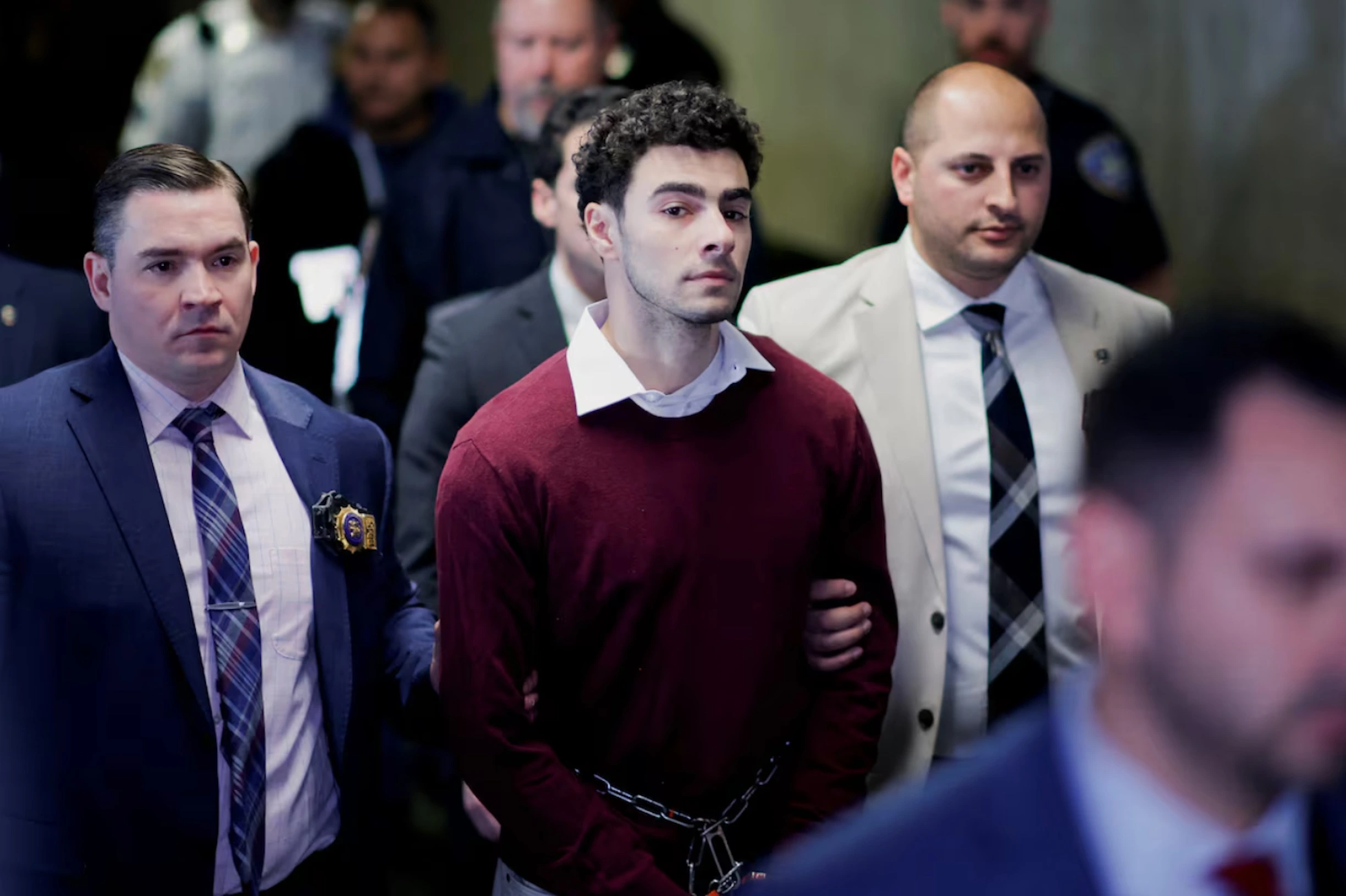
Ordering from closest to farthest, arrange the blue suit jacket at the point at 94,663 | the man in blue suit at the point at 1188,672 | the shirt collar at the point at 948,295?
the man in blue suit at the point at 1188,672
the blue suit jacket at the point at 94,663
the shirt collar at the point at 948,295

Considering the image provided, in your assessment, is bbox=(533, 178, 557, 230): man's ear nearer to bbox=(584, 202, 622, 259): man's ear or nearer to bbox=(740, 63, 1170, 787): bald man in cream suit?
bbox=(740, 63, 1170, 787): bald man in cream suit

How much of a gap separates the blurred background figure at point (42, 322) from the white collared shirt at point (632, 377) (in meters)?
0.77

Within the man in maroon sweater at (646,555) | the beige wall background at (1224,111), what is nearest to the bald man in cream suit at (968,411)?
the man in maroon sweater at (646,555)

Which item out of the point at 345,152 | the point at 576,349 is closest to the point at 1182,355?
the point at 576,349

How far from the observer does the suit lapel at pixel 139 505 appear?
1935 millimetres

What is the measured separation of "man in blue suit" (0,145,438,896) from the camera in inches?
75.0

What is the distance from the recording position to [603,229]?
2.17 meters

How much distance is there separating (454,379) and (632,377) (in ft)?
2.29

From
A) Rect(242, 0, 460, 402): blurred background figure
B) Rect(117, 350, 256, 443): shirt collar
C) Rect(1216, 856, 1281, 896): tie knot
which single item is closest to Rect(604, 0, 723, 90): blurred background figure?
Rect(242, 0, 460, 402): blurred background figure

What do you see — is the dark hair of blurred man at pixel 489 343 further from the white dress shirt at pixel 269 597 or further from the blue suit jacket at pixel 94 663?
the blue suit jacket at pixel 94 663

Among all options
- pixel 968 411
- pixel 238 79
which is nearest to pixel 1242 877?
pixel 968 411

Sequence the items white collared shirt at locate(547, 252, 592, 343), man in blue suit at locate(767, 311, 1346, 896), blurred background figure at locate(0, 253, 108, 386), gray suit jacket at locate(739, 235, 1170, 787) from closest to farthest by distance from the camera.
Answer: man in blue suit at locate(767, 311, 1346, 896) < blurred background figure at locate(0, 253, 108, 386) < gray suit jacket at locate(739, 235, 1170, 787) < white collared shirt at locate(547, 252, 592, 343)

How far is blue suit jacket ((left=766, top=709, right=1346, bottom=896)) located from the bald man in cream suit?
4.07ft

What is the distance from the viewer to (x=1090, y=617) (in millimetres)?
2441
